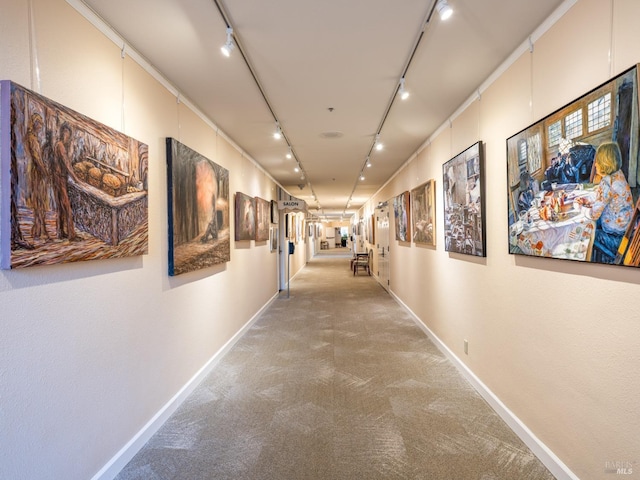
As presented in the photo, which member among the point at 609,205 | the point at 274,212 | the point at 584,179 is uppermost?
the point at 274,212

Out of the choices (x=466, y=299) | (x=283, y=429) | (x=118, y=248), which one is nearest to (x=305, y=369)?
(x=283, y=429)

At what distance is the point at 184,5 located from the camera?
6.57 feet

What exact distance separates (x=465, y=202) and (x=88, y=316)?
11.1 feet

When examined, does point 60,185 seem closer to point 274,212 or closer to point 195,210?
point 195,210

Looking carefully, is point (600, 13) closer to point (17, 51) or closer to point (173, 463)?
point (17, 51)

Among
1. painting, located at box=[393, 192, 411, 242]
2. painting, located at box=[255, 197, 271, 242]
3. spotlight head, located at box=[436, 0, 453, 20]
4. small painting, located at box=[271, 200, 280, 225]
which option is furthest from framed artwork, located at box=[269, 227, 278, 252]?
spotlight head, located at box=[436, 0, 453, 20]

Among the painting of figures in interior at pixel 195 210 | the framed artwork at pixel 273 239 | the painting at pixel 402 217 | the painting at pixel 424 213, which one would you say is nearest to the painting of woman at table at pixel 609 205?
the painting at pixel 424 213

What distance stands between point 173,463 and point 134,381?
0.64 m

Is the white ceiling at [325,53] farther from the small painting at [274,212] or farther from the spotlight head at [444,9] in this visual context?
the small painting at [274,212]

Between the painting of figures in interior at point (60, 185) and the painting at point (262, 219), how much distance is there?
143 inches

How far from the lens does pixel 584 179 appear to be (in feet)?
5.86

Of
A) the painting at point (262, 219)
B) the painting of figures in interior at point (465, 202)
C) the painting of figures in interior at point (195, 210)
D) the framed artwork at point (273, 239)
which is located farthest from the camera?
the framed artwork at point (273, 239)

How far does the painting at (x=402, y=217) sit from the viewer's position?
6.04 metres

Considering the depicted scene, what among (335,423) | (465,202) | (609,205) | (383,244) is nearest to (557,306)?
(609,205)
